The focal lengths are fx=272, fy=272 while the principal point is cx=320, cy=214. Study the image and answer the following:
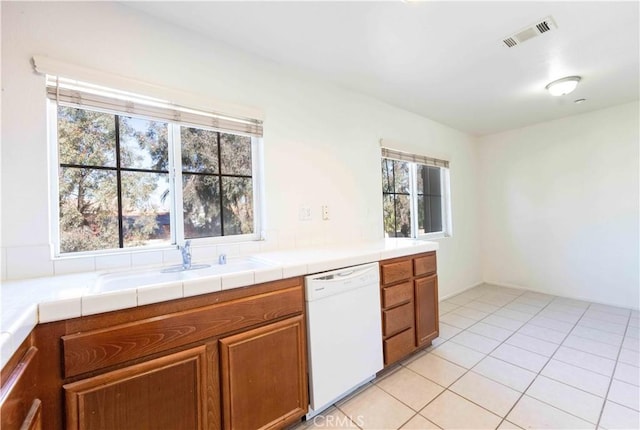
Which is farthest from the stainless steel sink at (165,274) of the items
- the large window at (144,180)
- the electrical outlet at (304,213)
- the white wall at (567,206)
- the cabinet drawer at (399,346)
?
the white wall at (567,206)

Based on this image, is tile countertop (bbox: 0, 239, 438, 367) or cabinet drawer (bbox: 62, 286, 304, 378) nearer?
tile countertop (bbox: 0, 239, 438, 367)

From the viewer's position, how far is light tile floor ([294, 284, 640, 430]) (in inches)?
60.8

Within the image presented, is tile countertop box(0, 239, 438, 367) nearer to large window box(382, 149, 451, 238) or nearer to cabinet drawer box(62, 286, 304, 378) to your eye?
cabinet drawer box(62, 286, 304, 378)

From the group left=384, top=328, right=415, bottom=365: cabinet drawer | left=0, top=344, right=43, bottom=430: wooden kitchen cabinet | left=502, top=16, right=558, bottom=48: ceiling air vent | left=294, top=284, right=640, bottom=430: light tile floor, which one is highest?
left=502, top=16, right=558, bottom=48: ceiling air vent

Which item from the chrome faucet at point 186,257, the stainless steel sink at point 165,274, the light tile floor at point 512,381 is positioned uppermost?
the chrome faucet at point 186,257

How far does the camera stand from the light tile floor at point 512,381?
154 cm

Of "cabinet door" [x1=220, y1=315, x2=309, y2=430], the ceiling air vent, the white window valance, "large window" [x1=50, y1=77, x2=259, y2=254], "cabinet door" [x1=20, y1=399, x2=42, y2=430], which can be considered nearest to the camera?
"cabinet door" [x1=20, y1=399, x2=42, y2=430]

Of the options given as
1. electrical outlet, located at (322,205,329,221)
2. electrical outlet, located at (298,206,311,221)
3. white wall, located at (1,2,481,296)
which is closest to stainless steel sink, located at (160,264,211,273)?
white wall, located at (1,2,481,296)

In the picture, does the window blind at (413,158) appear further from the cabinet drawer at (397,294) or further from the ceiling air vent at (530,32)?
the cabinet drawer at (397,294)

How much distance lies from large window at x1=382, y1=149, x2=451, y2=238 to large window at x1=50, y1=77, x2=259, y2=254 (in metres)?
1.69

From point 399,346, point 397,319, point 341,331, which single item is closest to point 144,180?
point 341,331

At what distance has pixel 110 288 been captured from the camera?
48.8 inches

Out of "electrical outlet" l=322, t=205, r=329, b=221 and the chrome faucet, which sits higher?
"electrical outlet" l=322, t=205, r=329, b=221

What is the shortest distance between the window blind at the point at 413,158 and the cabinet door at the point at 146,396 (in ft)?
8.45
